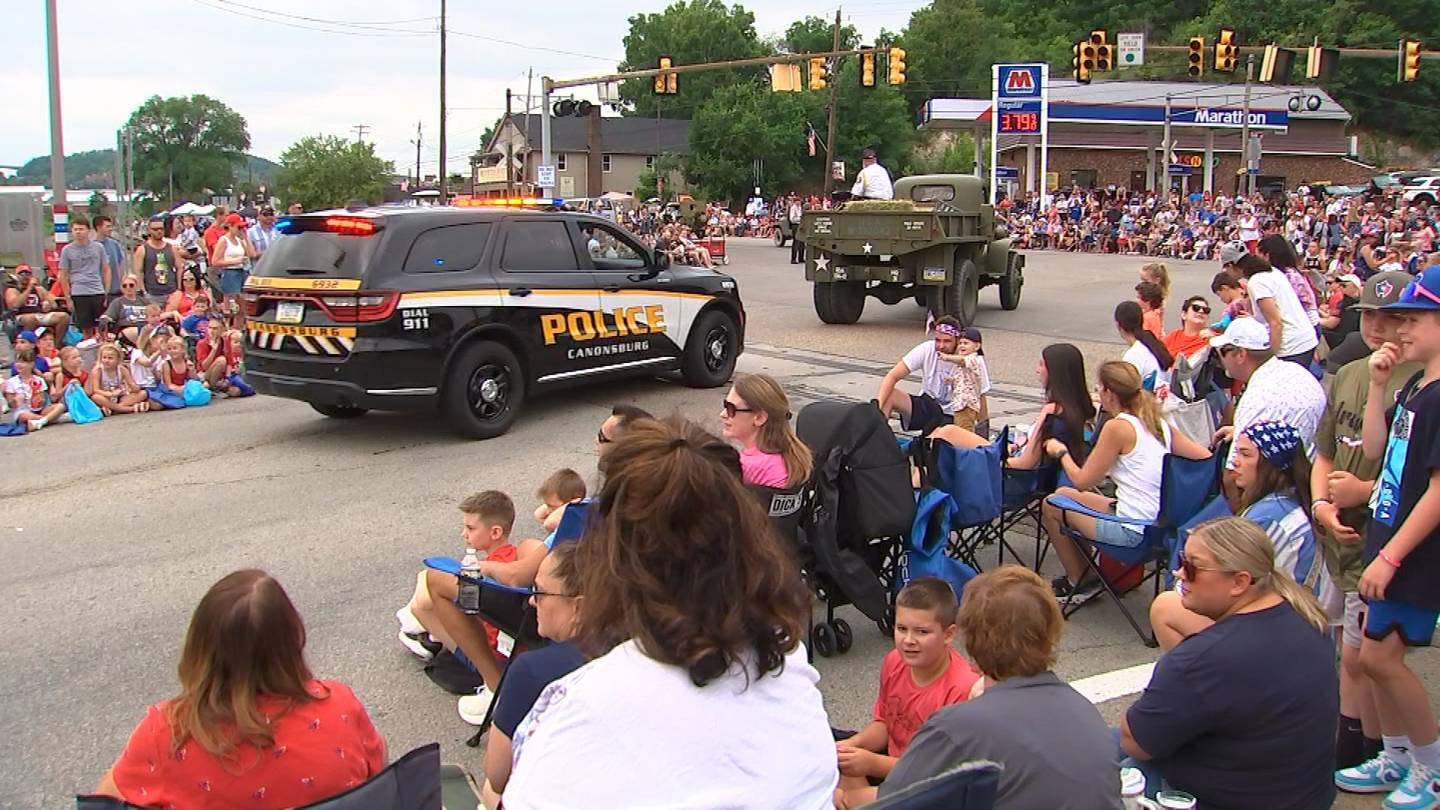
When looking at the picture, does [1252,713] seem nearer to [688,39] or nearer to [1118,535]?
[1118,535]

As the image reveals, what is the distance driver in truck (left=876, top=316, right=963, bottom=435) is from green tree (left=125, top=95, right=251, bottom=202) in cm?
12184

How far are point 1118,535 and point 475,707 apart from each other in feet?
9.50

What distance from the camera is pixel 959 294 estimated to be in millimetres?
15797

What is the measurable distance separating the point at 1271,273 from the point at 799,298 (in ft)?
42.0

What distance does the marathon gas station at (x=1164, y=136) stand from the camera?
51103 mm

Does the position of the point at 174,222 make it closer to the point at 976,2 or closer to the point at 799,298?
the point at 799,298

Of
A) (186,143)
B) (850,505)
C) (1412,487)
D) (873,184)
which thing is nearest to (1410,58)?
(873,184)

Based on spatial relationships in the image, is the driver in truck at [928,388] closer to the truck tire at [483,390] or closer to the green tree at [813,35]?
the truck tire at [483,390]

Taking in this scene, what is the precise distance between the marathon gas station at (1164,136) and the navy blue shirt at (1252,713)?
158 ft

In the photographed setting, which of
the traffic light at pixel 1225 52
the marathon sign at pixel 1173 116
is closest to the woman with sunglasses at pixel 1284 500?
the traffic light at pixel 1225 52

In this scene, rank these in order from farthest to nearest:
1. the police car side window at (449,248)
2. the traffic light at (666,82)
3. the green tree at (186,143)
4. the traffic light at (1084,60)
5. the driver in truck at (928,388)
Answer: the green tree at (186,143), the traffic light at (666,82), the traffic light at (1084,60), the police car side window at (449,248), the driver in truck at (928,388)

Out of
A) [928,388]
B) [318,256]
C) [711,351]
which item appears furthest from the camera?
[711,351]

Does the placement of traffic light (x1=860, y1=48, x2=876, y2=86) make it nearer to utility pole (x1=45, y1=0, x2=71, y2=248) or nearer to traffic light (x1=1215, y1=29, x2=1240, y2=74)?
traffic light (x1=1215, y1=29, x2=1240, y2=74)

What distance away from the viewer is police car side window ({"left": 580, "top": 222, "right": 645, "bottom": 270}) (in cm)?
1002
